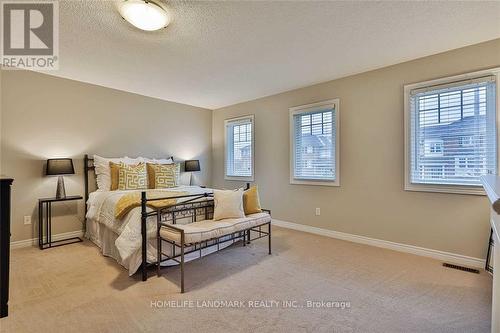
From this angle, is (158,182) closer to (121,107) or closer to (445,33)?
(121,107)

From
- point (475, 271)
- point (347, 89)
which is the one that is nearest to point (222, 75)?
point (347, 89)

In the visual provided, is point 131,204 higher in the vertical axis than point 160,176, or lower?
lower

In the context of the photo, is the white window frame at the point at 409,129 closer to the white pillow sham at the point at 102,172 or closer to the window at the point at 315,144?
the window at the point at 315,144

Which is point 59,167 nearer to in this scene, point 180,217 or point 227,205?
point 180,217

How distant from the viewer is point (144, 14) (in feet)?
6.83

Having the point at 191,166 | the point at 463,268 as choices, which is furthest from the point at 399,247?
the point at 191,166

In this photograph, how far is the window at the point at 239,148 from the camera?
5.07m

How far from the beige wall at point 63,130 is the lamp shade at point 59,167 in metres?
0.29

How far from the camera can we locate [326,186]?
3938 mm

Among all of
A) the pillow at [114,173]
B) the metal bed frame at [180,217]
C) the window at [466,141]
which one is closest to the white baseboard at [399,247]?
the metal bed frame at [180,217]

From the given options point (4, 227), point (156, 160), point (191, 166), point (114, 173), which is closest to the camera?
point (4, 227)

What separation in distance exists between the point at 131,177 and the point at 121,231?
51.4 inches

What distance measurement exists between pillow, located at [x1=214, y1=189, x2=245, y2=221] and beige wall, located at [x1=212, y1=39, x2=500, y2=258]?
1642 millimetres

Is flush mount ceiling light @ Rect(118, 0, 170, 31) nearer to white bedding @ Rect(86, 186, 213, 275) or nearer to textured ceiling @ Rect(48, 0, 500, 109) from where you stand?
textured ceiling @ Rect(48, 0, 500, 109)
